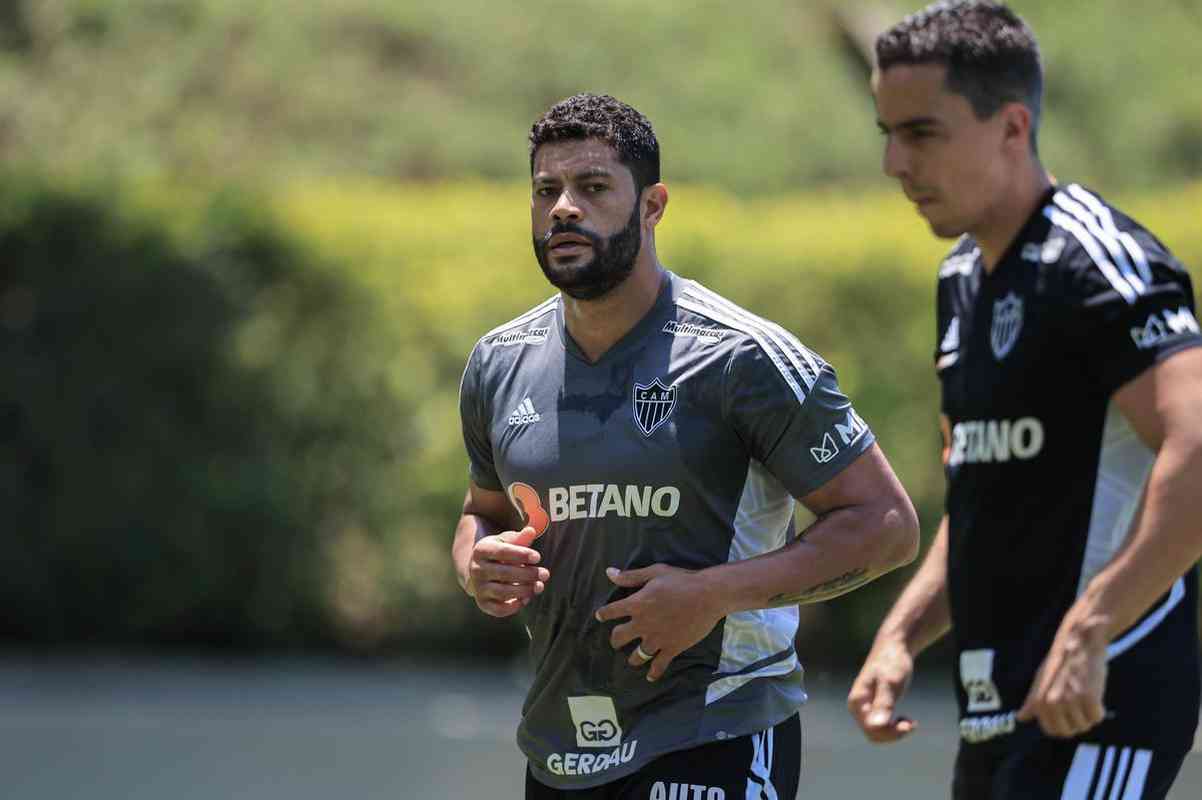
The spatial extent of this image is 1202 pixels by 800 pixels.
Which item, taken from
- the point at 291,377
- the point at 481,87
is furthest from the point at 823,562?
the point at 481,87

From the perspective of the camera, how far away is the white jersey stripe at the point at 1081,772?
3.41 m

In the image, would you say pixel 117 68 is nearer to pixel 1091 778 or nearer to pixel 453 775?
pixel 453 775

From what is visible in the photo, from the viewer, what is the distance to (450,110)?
65.7 feet

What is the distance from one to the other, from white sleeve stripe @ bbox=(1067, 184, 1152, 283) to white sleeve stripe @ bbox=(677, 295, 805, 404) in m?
0.69

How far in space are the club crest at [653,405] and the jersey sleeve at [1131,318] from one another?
35.8 inches

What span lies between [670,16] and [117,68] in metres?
6.52

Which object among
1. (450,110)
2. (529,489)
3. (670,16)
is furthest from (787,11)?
(529,489)

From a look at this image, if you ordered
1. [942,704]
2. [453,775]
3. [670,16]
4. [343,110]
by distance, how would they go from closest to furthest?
[453,775], [942,704], [343,110], [670,16]

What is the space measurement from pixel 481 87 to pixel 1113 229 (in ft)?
56.9

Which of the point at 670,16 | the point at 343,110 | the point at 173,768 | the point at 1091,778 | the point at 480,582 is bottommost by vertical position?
the point at 173,768

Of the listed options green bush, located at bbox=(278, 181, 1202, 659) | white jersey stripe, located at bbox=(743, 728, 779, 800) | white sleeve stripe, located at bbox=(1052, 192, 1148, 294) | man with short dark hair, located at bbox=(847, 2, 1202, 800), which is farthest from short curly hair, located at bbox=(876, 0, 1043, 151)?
green bush, located at bbox=(278, 181, 1202, 659)

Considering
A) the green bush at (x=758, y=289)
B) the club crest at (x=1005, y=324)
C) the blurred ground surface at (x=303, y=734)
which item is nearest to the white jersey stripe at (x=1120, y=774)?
the club crest at (x=1005, y=324)

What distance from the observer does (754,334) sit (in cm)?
397

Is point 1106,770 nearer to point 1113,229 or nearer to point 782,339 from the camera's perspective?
point 1113,229
